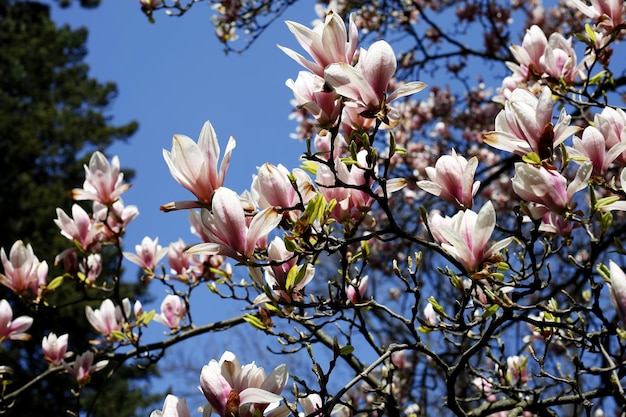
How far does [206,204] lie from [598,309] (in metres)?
0.85

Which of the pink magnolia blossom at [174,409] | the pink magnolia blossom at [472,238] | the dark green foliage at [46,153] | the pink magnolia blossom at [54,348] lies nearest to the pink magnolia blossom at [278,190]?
the pink magnolia blossom at [472,238]

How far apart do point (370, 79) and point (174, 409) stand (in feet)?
2.51

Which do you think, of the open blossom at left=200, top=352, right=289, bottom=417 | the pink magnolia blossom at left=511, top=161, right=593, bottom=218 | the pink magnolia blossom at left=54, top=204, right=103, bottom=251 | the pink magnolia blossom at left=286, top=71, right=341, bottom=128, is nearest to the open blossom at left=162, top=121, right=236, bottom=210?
the pink magnolia blossom at left=286, top=71, right=341, bottom=128

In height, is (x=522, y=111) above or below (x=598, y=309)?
above

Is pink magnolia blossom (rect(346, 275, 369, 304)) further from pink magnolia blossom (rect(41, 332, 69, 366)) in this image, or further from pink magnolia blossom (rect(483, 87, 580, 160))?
pink magnolia blossom (rect(41, 332, 69, 366))

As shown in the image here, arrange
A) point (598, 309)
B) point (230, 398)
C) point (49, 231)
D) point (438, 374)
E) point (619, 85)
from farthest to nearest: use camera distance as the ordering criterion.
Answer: point (49, 231) < point (438, 374) < point (619, 85) < point (598, 309) < point (230, 398)

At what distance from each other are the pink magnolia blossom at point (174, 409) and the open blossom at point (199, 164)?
15.0 inches

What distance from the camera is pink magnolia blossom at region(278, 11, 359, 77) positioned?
44.6 inches

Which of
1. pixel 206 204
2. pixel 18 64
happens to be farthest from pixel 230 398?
pixel 18 64

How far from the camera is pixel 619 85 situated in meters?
3.32

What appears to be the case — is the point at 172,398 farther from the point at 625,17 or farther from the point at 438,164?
the point at 625,17

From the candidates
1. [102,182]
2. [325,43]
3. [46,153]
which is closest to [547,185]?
[325,43]

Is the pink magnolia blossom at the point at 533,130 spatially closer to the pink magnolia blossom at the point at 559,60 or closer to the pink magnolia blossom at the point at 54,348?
the pink magnolia blossom at the point at 559,60

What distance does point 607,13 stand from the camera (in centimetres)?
163
